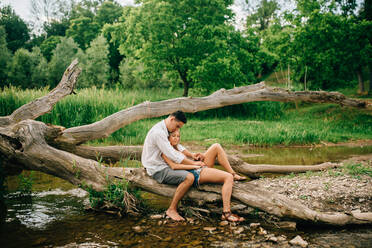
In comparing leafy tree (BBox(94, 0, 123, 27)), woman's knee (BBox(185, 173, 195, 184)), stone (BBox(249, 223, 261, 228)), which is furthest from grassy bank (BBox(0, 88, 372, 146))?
leafy tree (BBox(94, 0, 123, 27))

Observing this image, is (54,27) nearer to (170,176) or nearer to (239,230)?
(170,176)

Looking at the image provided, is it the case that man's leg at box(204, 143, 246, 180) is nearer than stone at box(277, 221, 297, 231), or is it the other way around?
stone at box(277, 221, 297, 231)

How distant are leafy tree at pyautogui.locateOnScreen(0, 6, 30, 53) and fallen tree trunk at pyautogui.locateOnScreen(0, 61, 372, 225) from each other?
47.2 m

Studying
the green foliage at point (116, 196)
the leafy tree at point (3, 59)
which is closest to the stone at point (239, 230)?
the green foliage at point (116, 196)

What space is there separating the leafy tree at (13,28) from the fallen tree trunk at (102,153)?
4715cm

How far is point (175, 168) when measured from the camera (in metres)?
4.98

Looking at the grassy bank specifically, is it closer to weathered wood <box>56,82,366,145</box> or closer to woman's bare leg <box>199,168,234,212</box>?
weathered wood <box>56,82,366,145</box>

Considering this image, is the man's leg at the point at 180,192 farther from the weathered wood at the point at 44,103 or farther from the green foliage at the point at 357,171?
the green foliage at the point at 357,171

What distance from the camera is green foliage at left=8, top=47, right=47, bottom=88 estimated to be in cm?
3341

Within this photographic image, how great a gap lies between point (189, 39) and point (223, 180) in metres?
15.2

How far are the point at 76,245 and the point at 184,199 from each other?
1952 mm

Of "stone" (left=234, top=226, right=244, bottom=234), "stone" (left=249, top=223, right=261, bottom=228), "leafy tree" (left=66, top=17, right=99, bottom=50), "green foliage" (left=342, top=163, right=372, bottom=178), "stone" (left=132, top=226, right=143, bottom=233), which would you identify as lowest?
"stone" (left=249, top=223, right=261, bottom=228)

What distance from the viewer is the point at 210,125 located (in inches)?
602

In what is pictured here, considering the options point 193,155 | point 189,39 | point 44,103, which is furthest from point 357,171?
point 189,39
